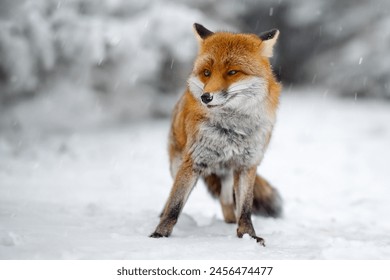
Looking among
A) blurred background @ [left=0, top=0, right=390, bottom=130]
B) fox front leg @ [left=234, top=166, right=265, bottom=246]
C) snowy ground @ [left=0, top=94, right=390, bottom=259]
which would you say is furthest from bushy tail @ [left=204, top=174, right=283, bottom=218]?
blurred background @ [left=0, top=0, right=390, bottom=130]

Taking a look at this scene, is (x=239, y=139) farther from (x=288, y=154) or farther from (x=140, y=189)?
(x=288, y=154)

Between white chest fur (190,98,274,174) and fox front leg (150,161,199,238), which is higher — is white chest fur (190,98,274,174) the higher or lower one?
the higher one

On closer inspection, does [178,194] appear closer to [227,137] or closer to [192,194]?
[227,137]

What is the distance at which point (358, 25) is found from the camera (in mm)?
10141

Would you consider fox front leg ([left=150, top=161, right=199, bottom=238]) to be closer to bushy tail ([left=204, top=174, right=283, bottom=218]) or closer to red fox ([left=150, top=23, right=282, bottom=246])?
red fox ([left=150, top=23, right=282, bottom=246])

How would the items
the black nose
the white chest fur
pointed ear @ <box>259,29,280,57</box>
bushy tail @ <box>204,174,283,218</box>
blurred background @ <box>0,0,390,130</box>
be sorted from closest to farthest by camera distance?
the black nose < the white chest fur < pointed ear @ <box>259,29,280,57</box> < bushy tail @ <box>204,174,283,218</box> < blurred background @ <box>0,0,390,130</box>

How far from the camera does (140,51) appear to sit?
30.3 feet

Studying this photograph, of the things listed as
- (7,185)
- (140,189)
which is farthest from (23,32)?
(140,189)

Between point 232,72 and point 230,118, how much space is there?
42cm

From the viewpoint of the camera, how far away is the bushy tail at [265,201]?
5227 millimetres

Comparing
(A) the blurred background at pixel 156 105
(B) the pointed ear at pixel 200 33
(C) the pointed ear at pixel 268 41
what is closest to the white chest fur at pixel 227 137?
(C) the pointed ear at pixel 268 41

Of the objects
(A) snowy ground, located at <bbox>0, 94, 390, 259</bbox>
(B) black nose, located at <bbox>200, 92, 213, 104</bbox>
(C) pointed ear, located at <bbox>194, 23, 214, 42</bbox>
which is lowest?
(A) snowy ground, located at <bbox>0, 94, 390, 259</bbox>

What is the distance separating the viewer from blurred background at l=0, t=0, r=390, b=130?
Answer: 866 cm

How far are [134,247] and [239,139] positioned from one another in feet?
4.57
